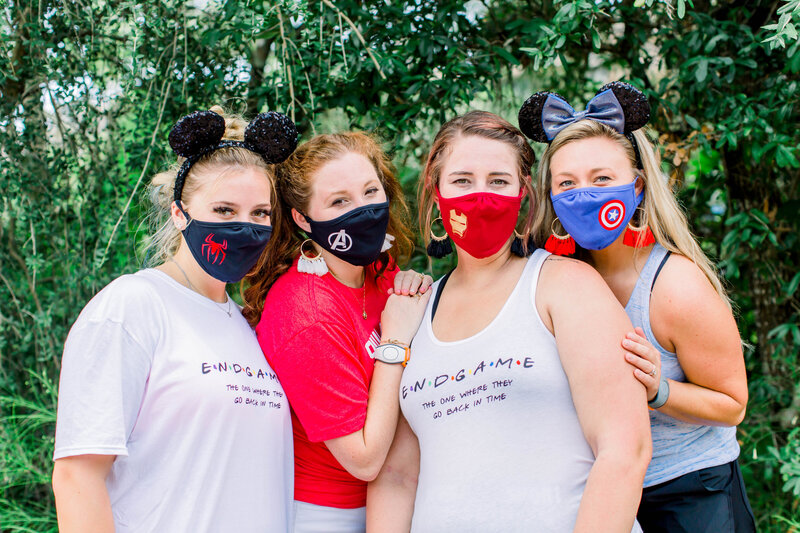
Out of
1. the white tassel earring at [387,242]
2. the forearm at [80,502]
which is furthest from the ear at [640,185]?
the forearm at [80,502]

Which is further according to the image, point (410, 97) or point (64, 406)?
point (410, 97)

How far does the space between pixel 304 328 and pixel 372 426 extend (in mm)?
373

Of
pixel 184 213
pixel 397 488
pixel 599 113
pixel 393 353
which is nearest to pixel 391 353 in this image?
pixel 393 353

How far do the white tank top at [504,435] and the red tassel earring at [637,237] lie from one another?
16.5 inches

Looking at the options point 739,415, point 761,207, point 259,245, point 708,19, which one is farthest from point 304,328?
point 761,207

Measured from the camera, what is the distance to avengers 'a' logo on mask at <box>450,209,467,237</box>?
2.17m

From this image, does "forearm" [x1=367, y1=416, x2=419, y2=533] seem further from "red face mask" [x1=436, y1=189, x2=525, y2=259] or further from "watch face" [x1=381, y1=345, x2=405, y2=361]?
"red face mask" [x1=436, y1=189, x2=525, y2=259]

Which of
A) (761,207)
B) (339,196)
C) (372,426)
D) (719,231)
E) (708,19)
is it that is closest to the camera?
(372,426)

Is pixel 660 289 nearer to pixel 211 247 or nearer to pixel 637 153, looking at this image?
pixel 637 153

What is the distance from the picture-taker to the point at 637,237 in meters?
2.21

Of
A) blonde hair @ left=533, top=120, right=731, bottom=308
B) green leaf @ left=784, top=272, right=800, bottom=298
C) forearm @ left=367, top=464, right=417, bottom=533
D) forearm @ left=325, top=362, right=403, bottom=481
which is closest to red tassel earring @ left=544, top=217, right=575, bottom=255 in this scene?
blonde hair @ left=533, top=120, right=731, bottom=308

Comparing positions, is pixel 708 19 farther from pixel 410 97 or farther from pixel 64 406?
pixel 64 406

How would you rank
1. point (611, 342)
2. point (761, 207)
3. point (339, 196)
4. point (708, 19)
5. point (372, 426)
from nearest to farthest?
point (611, 342)
point (372, 426)
point (339, 196)
point (708, 19)
point (761, 207)

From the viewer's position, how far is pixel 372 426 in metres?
2.12
